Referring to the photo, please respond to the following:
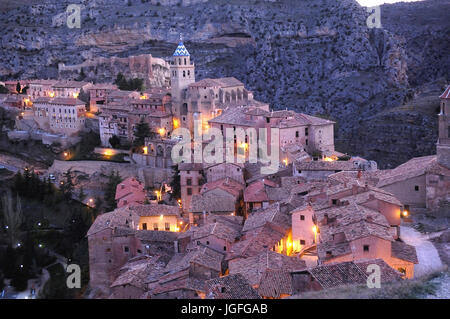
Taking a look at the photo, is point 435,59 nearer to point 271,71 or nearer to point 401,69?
point 401,69

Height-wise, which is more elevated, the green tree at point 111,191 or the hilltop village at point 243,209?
the hilltop village at point 243,209

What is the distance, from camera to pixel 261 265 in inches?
558

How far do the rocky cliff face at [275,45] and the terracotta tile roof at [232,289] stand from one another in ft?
99.4

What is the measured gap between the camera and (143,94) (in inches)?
1503

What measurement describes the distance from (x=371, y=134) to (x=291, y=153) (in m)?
18.5

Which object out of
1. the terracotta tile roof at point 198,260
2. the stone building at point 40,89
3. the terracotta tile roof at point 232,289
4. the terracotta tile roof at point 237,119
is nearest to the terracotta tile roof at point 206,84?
the terracotta tile roof at point 237,119

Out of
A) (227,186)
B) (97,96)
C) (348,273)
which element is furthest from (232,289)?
(97,96)

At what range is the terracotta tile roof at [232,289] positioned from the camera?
1223 centimetres

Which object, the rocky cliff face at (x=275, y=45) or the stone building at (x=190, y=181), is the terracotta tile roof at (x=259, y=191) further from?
the rocky cliff face at (x=275, y=45)

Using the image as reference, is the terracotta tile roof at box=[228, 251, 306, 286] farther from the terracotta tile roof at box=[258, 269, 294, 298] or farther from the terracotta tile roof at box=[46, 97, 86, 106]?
the terracotta tile roof at box=[46, 97, 86, 106]

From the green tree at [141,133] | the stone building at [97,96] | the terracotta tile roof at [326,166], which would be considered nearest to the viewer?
the terracotta tile roof at [326,166]

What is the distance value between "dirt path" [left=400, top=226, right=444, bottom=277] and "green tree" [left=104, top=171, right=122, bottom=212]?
47.1ft

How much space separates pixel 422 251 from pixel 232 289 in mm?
4831
